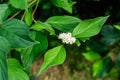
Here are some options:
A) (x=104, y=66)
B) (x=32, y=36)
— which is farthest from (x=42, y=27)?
(x=104, y=66)

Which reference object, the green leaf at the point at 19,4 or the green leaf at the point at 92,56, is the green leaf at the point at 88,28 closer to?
the green leaf at the point at 19,4

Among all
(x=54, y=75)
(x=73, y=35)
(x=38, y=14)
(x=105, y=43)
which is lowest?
(x=54, y=75)

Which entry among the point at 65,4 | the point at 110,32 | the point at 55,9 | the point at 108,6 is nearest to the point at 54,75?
the point at 55,9

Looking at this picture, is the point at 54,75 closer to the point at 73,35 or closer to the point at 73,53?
the point at 73,53

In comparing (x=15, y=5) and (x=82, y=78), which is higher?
(x=15, y=5)

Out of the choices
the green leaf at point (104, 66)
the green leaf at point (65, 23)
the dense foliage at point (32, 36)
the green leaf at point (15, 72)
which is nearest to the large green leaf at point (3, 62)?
the dense foliage at point (32, 36)
